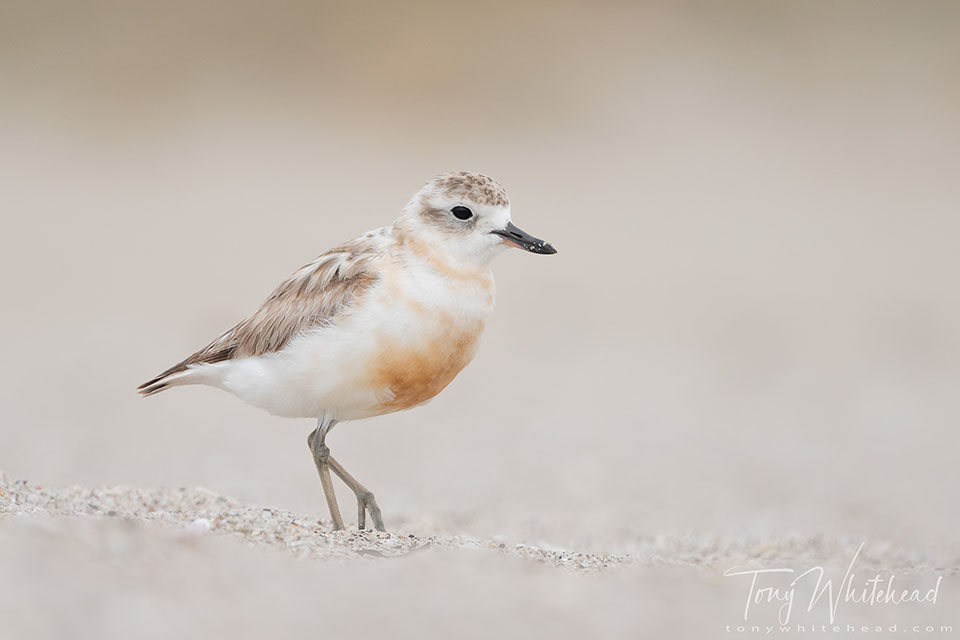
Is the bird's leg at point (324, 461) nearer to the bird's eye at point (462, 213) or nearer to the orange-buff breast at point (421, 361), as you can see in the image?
the orange-buff breast at point (421, 361)

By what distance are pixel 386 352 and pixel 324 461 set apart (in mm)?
659

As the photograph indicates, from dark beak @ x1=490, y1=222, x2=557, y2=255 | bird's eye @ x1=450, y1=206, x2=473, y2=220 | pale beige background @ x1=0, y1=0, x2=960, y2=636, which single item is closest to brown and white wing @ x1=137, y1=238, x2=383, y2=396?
bird's eye @ x1=450, y1=206, x2=473, y2=220

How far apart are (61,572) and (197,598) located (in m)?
0.34

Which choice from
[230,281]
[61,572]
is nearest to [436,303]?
[61,572]

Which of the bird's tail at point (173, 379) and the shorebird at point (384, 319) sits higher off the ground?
the shorebird at point (384, 319)

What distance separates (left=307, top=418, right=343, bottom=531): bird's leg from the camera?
13.8 feet

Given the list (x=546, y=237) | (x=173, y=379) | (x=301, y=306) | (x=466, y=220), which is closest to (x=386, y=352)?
(x=301, y=306)

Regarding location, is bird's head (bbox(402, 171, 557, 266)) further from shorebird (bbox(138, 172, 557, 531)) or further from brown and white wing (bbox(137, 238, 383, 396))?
brown and white wing (bbox(137, 238, 383, 396))

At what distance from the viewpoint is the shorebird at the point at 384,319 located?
4.00 meters

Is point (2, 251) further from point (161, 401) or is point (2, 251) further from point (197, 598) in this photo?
point (197, 598)

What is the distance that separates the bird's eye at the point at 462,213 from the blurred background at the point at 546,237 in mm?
1584

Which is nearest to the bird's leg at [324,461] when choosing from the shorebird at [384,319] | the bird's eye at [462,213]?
the shorebird at [384,319]

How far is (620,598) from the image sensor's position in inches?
122
